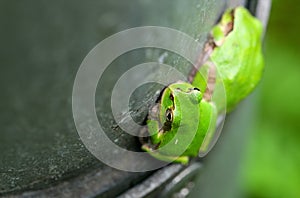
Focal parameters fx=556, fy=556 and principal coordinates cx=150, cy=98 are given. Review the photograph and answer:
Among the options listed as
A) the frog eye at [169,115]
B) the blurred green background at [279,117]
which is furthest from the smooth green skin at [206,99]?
the blurred green background at [279,117]

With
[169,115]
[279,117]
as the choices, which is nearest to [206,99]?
[169,115]

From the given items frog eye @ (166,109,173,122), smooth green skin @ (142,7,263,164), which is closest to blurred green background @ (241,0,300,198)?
smooth green skin @ (142,7,263,164)

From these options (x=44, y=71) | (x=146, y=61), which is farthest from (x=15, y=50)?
(x=146, y=61)

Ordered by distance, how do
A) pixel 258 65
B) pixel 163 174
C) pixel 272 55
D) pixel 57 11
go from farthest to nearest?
pixel 272 55
pixel 258 65
pixel 163 174
pixel 57 11

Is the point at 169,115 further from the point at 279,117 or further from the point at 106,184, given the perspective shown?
the point at 279,117

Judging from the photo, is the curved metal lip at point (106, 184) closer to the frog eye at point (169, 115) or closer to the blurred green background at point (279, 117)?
the frog eye at point (169, 115)

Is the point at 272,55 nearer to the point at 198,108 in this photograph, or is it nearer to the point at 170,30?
the point at 198,108
